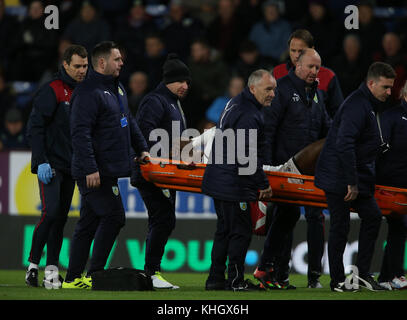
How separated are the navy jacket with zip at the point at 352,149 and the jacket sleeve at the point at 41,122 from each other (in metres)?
2.50

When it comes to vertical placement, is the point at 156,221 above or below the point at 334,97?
below

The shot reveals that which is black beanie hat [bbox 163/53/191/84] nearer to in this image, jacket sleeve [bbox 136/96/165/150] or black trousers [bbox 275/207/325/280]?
jacket sleeve [bbox 136/96/165/150]

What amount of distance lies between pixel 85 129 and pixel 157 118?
1.09m

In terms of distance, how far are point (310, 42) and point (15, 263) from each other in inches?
187

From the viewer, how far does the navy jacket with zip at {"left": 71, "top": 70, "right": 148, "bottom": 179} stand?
308 inches

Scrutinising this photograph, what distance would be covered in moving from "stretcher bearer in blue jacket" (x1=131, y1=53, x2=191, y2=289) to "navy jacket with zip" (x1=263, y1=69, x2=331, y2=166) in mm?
898

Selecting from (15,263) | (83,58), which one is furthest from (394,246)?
(15,263)

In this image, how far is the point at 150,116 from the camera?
8.73 meters

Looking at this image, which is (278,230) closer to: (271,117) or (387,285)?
(271,117)

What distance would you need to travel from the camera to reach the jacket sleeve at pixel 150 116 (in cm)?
873

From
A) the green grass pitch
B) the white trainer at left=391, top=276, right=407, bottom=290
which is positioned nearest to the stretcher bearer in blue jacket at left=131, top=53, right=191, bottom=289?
the green grass pitch

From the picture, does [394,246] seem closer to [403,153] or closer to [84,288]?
[403,153]

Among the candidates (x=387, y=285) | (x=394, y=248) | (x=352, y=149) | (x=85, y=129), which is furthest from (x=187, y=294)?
(x=394, y=248)

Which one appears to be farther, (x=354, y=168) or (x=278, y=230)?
(x=278, y=230)
